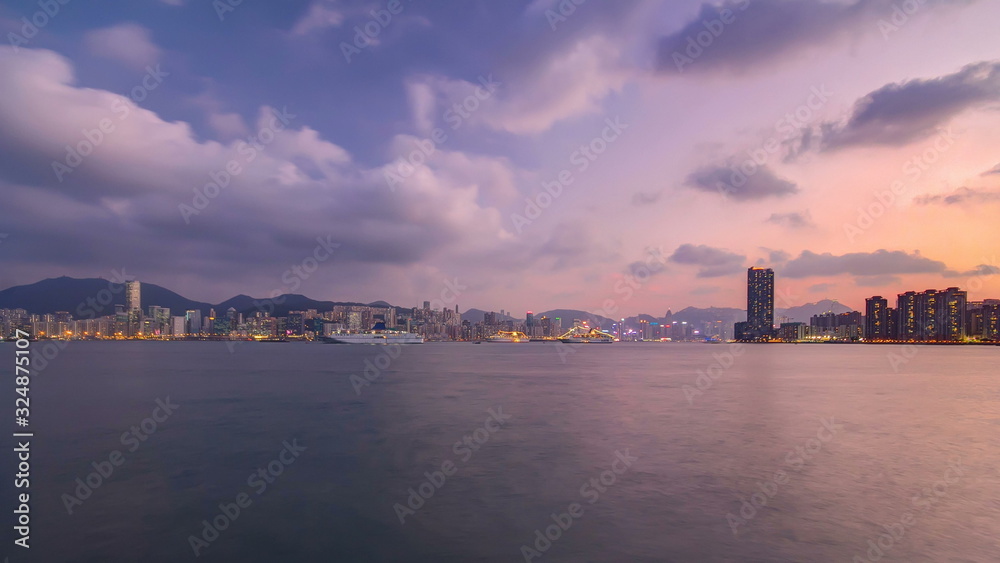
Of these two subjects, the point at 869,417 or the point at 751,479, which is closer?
the point at 751,479

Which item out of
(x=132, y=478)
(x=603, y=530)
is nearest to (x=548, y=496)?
(x=603, y=530)

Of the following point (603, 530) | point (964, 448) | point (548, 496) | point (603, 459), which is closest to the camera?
point (603, 530)

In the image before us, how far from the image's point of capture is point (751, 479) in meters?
20.8

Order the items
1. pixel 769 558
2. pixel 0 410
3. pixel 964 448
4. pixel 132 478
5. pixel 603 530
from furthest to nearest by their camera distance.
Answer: pixel 0 410
pixel 964 448
pixel 132 478
pixel 603 530
pixel 769 558

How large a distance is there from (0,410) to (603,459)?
42.6 meters

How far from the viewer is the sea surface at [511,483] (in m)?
14.5

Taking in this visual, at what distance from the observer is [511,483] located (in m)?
20.5

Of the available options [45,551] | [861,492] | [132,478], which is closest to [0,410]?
[132,478]

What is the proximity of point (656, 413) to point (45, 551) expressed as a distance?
34.6m

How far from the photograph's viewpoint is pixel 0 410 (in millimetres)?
36812

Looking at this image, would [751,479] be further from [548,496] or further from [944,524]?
[548,496]

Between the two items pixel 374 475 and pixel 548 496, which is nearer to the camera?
pixel 548 496

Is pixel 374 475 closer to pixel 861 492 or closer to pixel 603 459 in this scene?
pixel 603 459

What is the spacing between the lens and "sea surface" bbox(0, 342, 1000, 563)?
1445 cm
